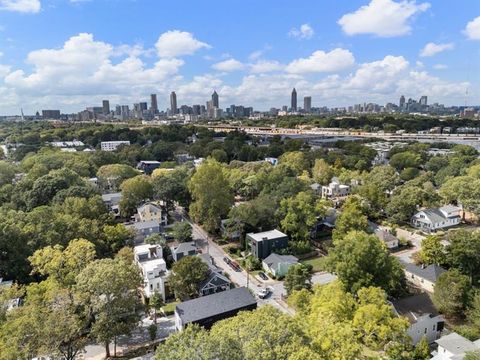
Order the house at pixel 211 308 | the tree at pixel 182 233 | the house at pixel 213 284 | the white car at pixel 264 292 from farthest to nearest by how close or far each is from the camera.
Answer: the tree at pixel 182 233
the white car at pixel 264 292
the house at pixel 213 284
the house at pixel 211 308

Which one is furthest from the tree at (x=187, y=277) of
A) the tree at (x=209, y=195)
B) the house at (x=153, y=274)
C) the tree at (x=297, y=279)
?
the tree at (x=209, y=195)

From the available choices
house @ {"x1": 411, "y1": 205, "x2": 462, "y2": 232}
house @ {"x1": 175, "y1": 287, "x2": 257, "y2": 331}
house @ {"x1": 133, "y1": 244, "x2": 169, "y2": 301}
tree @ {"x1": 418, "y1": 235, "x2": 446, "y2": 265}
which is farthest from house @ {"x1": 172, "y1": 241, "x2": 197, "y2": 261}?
house @ {"x1": 411, "y1": 205, "x2": 462, "y2": 232}

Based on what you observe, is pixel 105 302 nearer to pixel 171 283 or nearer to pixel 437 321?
pixel 171 283

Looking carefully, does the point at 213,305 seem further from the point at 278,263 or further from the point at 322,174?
the point at 322,174

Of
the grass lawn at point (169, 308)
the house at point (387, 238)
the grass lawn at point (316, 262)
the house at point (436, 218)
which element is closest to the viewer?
the grass lawn at point (169, 308)

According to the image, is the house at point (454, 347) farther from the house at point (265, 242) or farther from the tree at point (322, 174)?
the tree at point (322, 174)

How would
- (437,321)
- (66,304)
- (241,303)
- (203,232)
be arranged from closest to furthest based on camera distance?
(66,304) → (437,321) → (241,303) → (203,232)

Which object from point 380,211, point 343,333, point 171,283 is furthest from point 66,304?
point 380,211

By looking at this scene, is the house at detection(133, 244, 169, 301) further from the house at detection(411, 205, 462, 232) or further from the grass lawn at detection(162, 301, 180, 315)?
the house at detection(411, 205, 462, 232)
